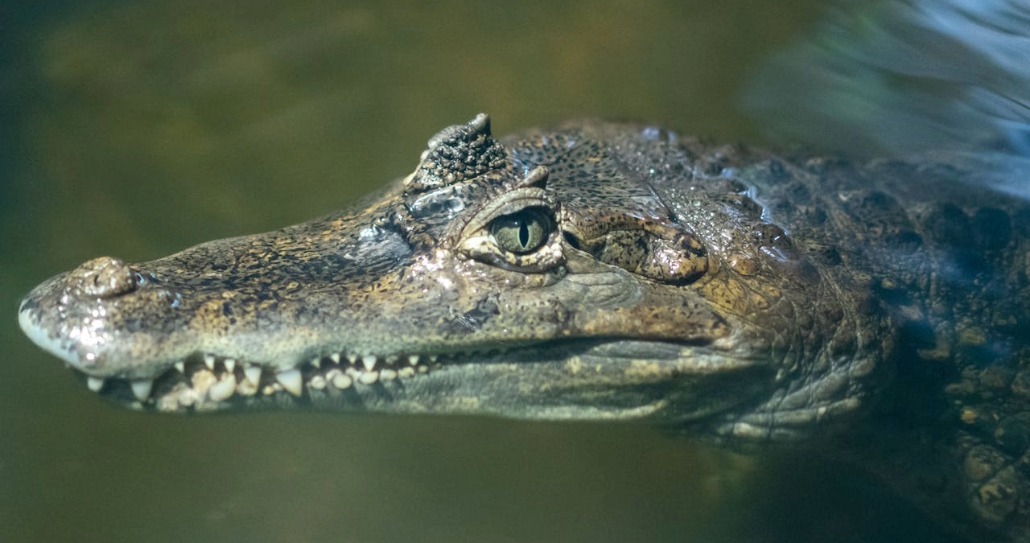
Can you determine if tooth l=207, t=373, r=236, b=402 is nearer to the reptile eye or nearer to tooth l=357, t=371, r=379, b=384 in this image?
tooth l=357, t=371, r=379, b=384

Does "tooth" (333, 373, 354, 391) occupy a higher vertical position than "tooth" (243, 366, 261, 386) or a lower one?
lower

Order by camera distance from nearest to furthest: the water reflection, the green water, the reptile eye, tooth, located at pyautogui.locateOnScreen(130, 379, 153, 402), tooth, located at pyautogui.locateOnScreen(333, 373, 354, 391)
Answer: tooth, located at pyautogui.locateOnScreen(130, 379, 153, 402) < tooth, located at pyautogui.locateOnScreen(333, 373, 354, 391) < the reptile eye < the green water < the water reflection

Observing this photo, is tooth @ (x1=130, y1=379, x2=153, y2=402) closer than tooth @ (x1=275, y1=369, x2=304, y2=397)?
Yes

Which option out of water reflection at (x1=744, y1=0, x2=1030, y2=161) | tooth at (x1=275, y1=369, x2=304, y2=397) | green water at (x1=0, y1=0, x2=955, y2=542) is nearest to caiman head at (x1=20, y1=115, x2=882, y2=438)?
tooth at (x1=275, y1=369, x2=304, y2=397)

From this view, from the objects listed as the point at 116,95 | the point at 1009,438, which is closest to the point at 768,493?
the point at 1009,438

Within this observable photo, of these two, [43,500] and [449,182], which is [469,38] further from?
[43,500]

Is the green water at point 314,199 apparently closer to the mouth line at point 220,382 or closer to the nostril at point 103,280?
the mouth line at point 220,382

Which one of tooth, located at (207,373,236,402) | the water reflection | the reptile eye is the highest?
the water reflection

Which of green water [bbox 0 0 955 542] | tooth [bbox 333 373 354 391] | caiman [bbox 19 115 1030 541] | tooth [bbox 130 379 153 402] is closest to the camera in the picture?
tooth [bbox 130 379 153 402]
